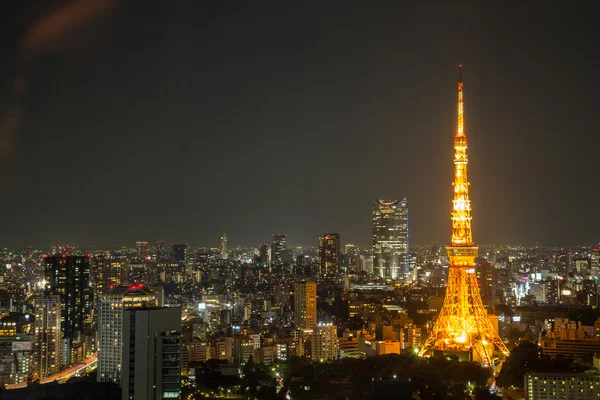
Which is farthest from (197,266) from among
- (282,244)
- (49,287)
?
(49,287)

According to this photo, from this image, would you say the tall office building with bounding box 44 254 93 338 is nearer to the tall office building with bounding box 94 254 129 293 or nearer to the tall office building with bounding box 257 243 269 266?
the tall office building with bounding box 94 254 129 293

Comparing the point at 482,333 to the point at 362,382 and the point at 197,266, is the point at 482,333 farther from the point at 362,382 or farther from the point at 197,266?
the point at 197,266

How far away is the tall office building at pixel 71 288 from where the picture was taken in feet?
43.0

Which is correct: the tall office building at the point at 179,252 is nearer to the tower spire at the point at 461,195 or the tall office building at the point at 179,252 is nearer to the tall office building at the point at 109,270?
the tall office building at the point at 109,270

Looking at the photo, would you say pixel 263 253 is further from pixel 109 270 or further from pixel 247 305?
pixel 109 270

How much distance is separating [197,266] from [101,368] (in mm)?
14425

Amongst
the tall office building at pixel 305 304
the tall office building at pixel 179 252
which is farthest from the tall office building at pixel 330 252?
the tall office building at pixel 305 304

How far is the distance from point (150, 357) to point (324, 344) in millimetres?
7115

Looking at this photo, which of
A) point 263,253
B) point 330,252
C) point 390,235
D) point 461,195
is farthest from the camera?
point 263,253

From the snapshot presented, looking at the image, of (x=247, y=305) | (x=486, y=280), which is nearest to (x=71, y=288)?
(x=247, y=305)

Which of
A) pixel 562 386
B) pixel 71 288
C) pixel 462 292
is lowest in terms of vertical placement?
pixel 562 386

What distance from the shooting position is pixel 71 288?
14.1 meters

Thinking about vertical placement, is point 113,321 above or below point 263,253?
below

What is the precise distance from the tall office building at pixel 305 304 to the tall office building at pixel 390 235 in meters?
9.67
